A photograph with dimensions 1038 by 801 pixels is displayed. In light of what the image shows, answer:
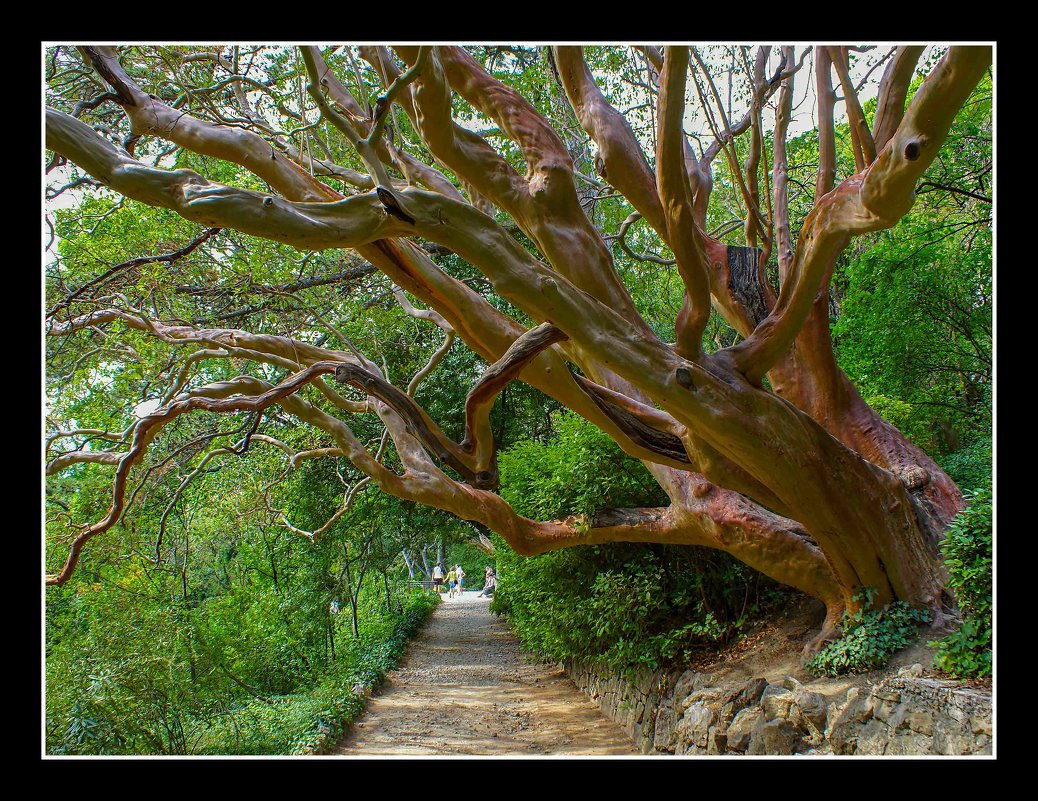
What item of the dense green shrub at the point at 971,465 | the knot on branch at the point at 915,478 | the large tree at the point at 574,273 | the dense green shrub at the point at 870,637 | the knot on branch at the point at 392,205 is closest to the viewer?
the knot on branch at the point at 392,205

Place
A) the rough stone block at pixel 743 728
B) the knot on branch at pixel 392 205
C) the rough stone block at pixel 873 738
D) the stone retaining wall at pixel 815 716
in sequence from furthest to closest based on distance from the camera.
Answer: the rough stone block at pixel 743 728 → the rough stone block at pixel 873 738 → the stone retaining wall at pixel 815 716 → the knot on branch at pixel 392 205

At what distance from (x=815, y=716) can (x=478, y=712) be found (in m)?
5.52

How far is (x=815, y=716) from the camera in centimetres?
514

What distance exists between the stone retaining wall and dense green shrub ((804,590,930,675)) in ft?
0.65

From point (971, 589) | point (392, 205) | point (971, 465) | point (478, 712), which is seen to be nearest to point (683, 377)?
point (392, 205)

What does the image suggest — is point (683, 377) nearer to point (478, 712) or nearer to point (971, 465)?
point (971, 465)

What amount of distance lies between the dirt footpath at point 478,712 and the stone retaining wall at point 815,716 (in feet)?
4.21

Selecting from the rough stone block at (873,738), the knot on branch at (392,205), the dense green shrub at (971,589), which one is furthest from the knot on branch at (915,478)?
the knot on branch at (392,205)

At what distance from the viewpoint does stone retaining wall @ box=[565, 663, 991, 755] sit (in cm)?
416

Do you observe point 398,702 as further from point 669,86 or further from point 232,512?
point 669,86

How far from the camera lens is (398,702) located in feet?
33.2

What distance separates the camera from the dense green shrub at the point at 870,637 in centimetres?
537

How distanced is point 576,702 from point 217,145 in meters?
9.11

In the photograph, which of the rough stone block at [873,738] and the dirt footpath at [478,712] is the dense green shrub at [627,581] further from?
the rough stone block at [873,738]
